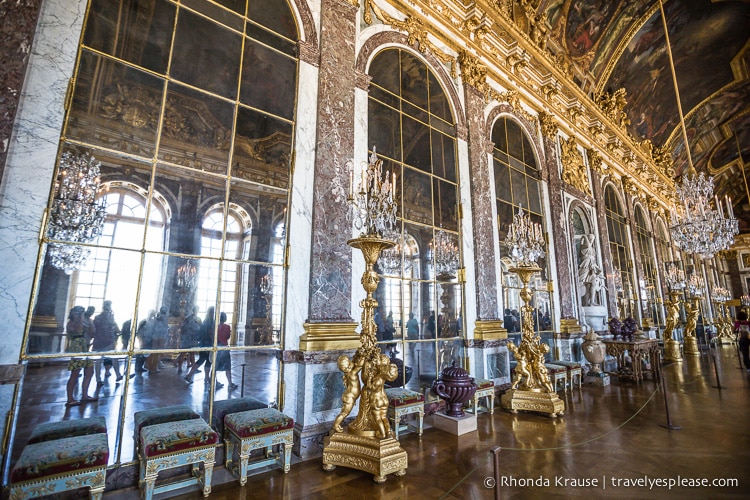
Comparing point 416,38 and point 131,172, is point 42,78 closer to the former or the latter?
point 131,172

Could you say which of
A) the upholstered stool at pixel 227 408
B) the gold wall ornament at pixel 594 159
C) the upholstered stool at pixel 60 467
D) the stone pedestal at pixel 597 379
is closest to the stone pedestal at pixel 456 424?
the upholstered stool at pixel 227 408

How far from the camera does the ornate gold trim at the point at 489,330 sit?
19.8 ft

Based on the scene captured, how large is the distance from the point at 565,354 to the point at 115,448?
→ 828cm

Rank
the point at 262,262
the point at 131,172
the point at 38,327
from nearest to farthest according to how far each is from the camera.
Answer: the point at 38,327
the point at 131,172
the point at 262,262

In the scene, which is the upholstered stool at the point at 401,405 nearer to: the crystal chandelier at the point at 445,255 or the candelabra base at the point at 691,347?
the crystal chandelier at the point at 445,255

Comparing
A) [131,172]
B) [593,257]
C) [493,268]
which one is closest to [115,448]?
[131,172]

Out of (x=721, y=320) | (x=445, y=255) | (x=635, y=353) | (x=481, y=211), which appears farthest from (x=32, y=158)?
(x=721, y=320)

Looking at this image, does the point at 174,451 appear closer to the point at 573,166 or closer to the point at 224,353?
the point at 224,353

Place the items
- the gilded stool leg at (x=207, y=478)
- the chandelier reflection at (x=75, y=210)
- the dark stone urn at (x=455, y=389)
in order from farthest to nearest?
the dark stone urn at (x=455, y=389)
the chandelier reflection at (x=75, y=210)
the gilded stool leg at (x=207, y=478)

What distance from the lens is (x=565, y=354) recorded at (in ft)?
26.4

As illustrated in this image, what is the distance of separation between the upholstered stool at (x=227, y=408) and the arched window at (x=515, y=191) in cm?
509

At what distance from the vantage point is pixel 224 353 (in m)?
3.64

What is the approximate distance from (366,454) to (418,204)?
3632 mm

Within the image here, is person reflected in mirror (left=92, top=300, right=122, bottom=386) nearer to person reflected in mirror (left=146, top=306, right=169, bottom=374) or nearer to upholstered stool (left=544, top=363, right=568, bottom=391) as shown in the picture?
person reflected in mirror (left=146, top=306, right=169, bottom=374)
